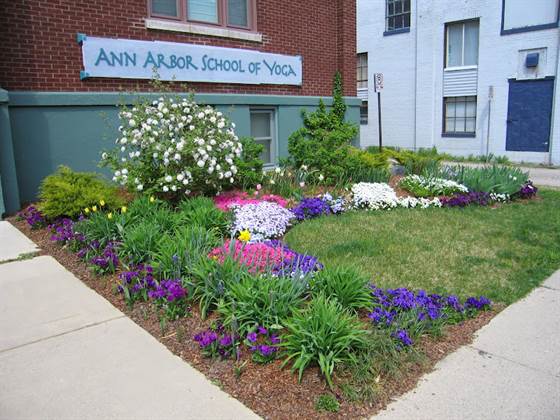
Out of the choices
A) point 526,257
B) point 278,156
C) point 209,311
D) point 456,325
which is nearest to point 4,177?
point 209,311


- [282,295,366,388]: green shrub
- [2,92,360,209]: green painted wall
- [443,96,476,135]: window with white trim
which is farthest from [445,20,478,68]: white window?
[282,295,366,388]: green shrub

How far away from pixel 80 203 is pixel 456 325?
503 cm

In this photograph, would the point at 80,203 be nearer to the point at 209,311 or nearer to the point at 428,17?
the point at 209,311

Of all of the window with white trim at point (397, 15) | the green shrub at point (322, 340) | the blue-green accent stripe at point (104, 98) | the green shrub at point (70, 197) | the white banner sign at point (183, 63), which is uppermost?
the window with white trim at point (397, 15)

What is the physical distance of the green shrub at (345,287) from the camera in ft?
13.5

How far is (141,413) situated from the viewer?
2.97 metres

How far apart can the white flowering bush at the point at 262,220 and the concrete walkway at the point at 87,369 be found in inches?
91.1

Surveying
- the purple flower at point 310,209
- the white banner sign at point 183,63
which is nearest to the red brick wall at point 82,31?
the white banner sign at point 183,63

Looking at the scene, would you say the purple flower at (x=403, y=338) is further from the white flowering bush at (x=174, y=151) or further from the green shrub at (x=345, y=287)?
the white flowering bush at (x=174, y=151)

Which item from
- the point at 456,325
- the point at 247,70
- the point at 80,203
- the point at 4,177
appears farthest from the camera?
the point at 247,70

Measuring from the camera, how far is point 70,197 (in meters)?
6.88

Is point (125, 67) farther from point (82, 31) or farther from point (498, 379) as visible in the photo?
point (498, 379)

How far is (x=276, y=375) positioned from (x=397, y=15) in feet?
70.7

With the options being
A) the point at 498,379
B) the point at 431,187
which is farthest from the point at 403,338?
the point at 431,187
